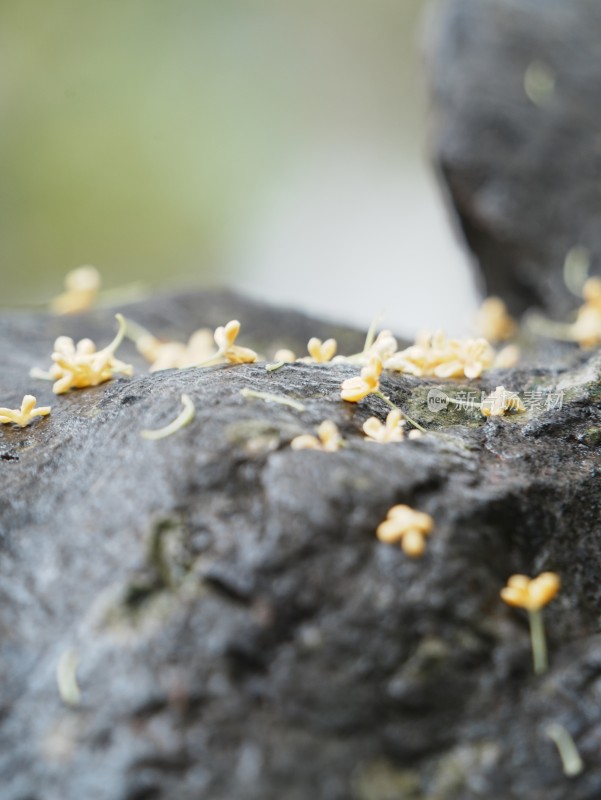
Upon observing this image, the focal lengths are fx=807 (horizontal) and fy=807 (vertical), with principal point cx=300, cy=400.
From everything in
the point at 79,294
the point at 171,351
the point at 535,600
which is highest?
the point at 79,294

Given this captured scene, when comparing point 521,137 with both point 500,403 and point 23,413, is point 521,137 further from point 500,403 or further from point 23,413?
point 23,413

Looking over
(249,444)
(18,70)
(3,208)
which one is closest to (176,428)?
(249,444)

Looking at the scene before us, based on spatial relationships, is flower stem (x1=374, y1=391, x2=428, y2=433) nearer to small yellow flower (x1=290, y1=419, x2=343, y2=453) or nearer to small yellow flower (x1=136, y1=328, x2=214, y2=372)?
small yellow flower (x1=290, y1=419, x2=343, y2=453)

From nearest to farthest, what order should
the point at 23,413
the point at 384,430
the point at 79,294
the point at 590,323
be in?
the point at 384,430
the point at 23,413
the point at 590,323
the point at 79,294

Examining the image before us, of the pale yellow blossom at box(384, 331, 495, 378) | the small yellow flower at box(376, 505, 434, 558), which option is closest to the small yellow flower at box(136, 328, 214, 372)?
the pale yellow blossom at box(384, 331, 495, 378)

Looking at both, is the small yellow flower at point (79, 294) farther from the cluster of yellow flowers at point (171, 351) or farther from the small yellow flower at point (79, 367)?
the small yellow flower at point (79, 367)

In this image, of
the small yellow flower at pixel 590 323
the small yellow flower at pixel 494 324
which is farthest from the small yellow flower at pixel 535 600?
the small yellow flower at pixel 494 324

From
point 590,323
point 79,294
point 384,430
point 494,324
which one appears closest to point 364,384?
point 384,430
